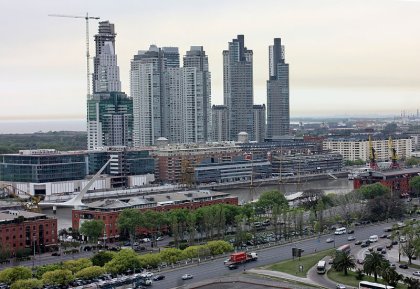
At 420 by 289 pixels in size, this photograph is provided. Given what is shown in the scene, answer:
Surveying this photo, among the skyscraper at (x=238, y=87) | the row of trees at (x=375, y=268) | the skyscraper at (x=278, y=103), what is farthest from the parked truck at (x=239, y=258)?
the skyscraper at (x=278, y=103)

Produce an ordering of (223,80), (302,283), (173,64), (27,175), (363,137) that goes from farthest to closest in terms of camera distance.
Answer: (223,80), (173,64), (363,137), (27,175), (302,283)

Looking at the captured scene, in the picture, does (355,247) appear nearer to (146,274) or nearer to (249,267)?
(249,267)

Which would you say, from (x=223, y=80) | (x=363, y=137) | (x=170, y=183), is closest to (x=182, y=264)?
(x=170, y=183)

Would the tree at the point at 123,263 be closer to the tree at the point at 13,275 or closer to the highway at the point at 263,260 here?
the highway at the point at 263,260

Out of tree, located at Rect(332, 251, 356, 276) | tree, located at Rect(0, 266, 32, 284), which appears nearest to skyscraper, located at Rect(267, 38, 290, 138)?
tree, located at Rect(332, 251, 356, 276)

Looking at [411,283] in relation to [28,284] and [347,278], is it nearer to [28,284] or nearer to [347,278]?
[347,278]

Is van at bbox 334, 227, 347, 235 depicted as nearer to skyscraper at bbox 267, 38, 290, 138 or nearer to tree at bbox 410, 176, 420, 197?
tree at bbox 410, 176, 420, 197
